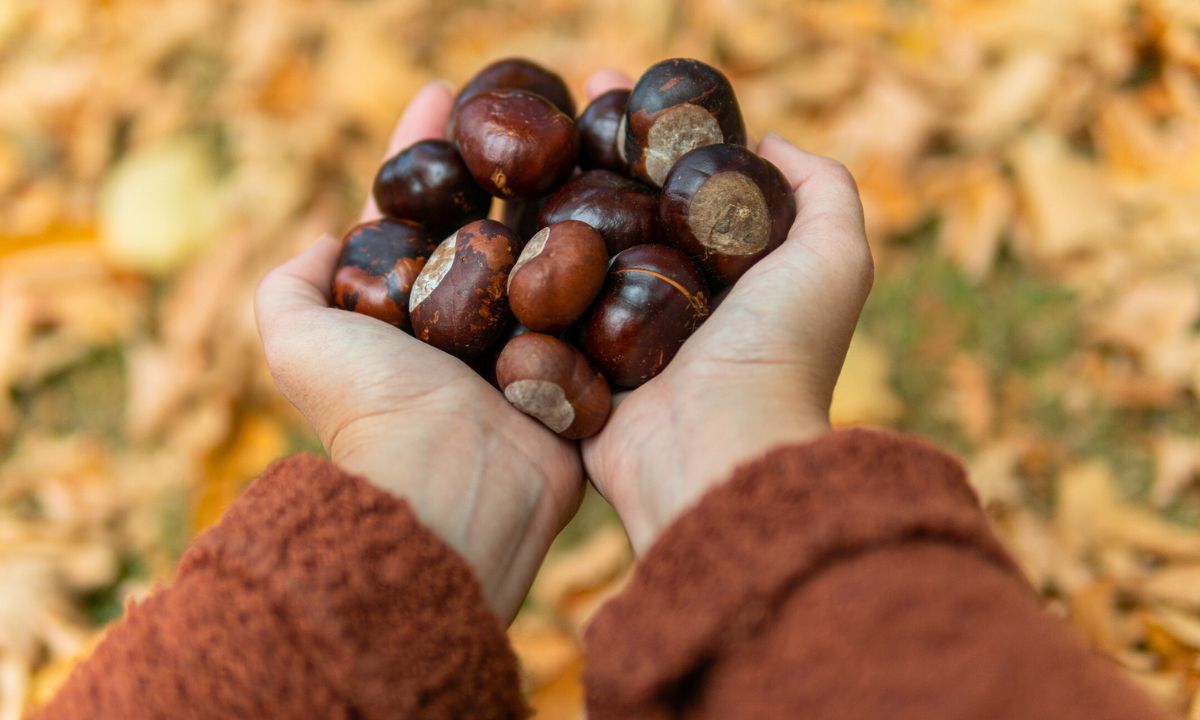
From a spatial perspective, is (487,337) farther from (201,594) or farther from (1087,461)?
(1087,461)

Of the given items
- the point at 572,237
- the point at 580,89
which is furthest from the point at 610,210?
the point at 580,89

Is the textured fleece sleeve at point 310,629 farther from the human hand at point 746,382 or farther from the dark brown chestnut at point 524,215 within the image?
the dark brown chestnut at point 524,215

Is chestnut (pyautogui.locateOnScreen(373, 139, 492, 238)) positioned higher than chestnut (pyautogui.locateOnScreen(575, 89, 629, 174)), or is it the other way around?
chestnut (pyautogui.locateOnScreen(575, 89, 629, 174))

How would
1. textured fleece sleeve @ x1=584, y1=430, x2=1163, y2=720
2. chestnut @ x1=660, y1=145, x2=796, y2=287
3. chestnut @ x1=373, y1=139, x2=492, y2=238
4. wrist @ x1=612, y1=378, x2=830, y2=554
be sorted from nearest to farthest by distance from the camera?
1. textured fleece sleeve @ x1=584, y1=430, x2=1163, y2=720
2. wrist @ x1=612, y1=378, x2=830, y2=554
3. chestnut @ x1=660, y1=145, x2=796, y2=287
4. chestnut @ x1=373, y1=139, x2=492, y2=238

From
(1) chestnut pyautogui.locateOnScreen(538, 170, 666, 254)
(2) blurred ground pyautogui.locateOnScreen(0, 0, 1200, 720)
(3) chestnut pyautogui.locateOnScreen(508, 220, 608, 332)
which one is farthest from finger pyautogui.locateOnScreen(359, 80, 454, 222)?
(2) blurred ground pyautogui.locateOnScreen(0, 0, 1200, 720)

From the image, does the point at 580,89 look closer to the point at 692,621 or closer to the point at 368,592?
the point at 368,592

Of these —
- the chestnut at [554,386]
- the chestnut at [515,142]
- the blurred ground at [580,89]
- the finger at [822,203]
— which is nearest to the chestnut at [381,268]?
the chestnut at [515,142]

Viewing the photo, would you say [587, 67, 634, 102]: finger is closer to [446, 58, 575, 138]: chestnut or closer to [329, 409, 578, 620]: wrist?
[446, 58, 575, 138]: chestnut

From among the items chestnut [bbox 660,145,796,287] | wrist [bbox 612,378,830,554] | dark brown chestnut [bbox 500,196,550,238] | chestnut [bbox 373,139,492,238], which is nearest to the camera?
wrist [bbox 612,378,830,554]
